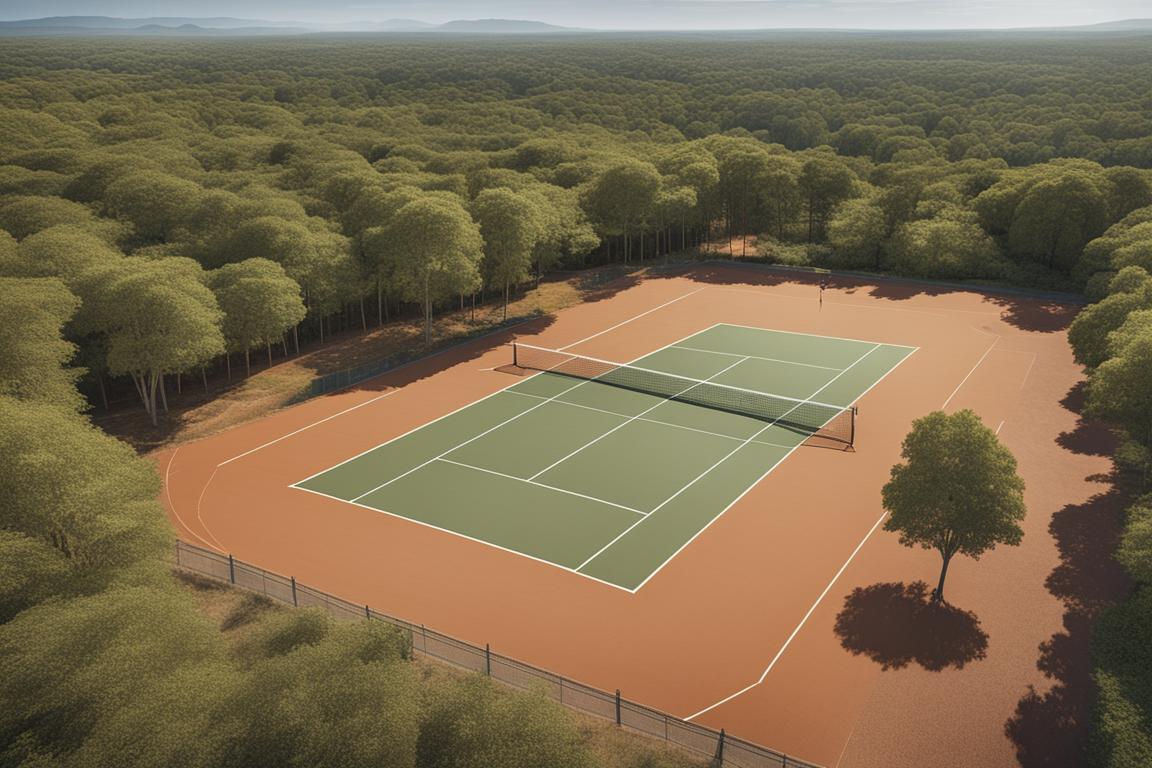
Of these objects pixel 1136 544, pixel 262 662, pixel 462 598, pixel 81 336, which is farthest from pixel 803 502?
pixel 81 336

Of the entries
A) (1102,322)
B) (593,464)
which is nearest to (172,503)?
(593,464)

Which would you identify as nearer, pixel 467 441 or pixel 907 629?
pixel 907 629

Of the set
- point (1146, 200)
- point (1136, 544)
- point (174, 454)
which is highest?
point (1146, 200)

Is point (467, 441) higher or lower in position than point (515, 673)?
lower

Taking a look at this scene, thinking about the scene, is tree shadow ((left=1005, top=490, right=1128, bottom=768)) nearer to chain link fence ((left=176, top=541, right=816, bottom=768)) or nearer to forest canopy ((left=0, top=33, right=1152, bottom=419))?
chain link fence ((left=176, top=541, right=816, bottom=768))

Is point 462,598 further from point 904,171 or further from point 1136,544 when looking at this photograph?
point 904,171

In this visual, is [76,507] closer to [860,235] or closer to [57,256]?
[57,256]
